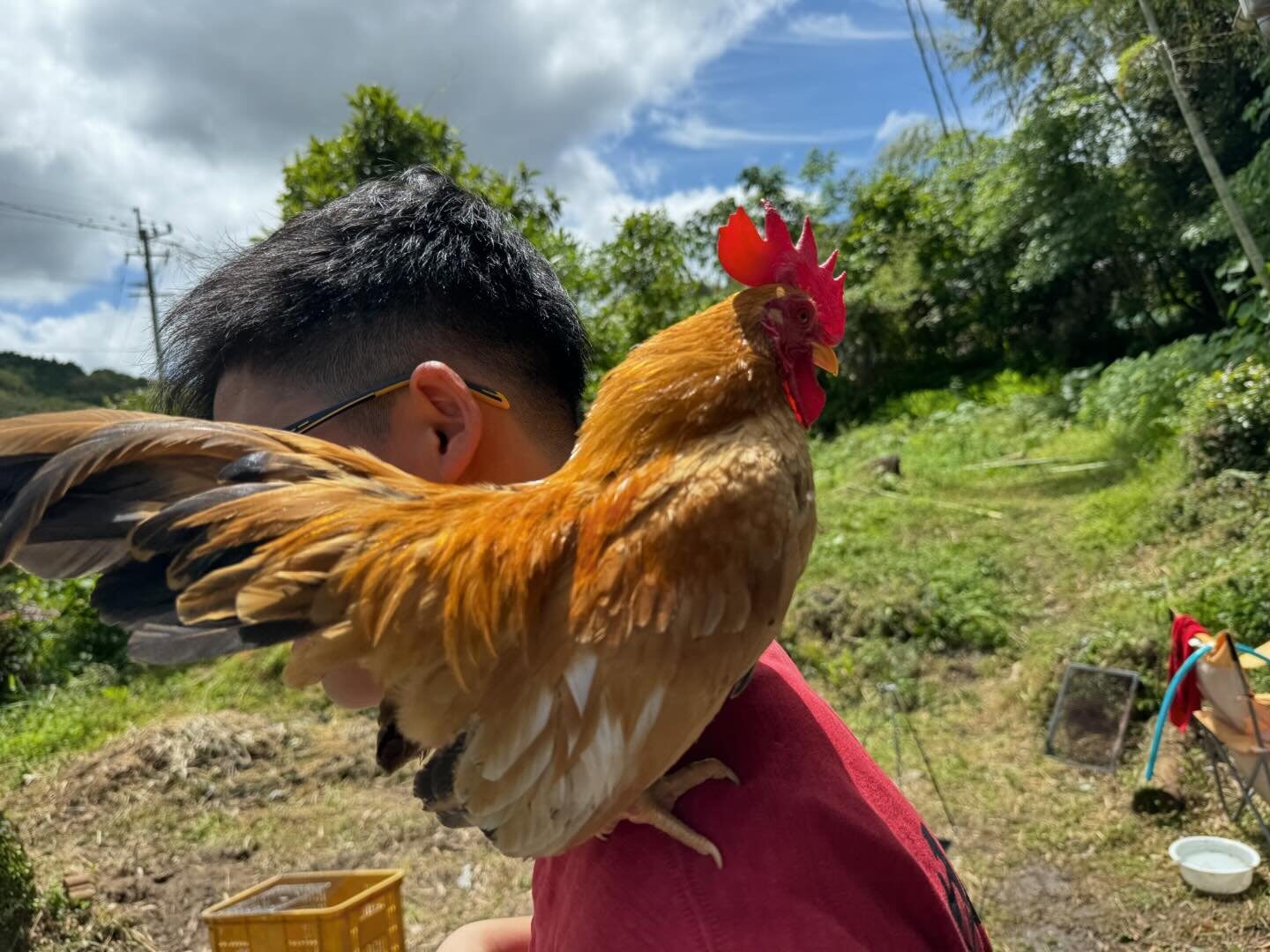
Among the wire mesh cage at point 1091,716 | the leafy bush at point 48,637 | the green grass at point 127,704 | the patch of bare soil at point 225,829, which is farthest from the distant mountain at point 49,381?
the wire mesh cage at point 1091,716

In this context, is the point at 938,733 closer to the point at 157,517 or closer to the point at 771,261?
the point at 771,261

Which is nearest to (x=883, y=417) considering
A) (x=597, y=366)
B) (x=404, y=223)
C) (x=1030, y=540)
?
(x=1030, y=540)

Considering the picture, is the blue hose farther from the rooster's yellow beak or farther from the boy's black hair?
the boy's black hair

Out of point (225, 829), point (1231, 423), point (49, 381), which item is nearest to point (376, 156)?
point (225, 829)

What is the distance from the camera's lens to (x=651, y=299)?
820 centimetres

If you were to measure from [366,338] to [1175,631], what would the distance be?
176 inches

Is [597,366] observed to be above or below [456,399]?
above

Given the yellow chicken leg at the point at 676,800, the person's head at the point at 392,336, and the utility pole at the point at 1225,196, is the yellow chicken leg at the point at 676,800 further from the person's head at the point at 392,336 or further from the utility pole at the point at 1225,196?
the utility pole at the point at 1225,196

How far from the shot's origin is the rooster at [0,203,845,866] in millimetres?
1026

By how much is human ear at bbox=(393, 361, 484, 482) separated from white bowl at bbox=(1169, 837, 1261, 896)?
4.27 metres

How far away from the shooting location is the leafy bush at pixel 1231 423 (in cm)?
710

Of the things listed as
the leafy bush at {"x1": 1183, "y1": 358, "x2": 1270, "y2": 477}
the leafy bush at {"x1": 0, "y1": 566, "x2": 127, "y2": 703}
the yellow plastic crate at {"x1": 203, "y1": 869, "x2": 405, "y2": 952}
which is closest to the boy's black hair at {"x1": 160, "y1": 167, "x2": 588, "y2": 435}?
the yellow plastic crate at {"x1": 203, "y1": 869, "x2": 405, "y2": 952}

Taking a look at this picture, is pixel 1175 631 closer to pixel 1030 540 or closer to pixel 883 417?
pixel 1030 540

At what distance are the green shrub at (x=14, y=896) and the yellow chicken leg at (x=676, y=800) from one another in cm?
414
